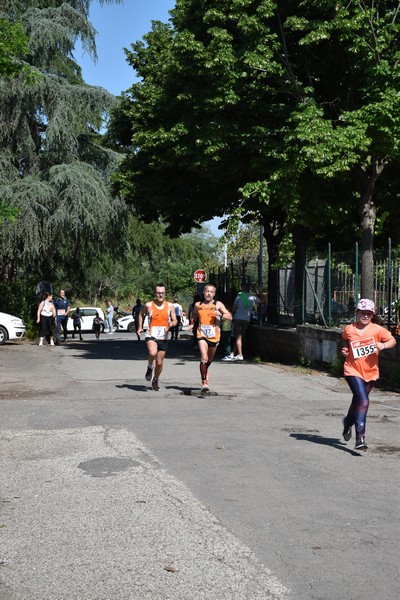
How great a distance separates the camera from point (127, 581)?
4945 millimetres

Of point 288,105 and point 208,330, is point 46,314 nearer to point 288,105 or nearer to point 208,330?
point 288,105

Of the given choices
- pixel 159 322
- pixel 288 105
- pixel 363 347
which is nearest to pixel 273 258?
pixel 288 105

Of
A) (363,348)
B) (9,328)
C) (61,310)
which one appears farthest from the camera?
(61,310)

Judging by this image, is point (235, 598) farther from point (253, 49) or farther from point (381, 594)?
point (253, 49)

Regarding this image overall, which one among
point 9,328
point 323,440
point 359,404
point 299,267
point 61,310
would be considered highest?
point 299,267

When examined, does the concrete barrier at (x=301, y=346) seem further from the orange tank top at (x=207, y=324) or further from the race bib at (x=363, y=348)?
the race bib at (x=363, y=348)

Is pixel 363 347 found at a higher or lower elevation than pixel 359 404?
higher

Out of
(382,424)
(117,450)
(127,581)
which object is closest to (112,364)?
(382,424)

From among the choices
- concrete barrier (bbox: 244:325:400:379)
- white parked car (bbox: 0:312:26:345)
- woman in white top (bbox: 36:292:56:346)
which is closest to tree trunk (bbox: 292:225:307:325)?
concrete barrier (bbox: 244:325:400:379)

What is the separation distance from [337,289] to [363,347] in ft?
32.5

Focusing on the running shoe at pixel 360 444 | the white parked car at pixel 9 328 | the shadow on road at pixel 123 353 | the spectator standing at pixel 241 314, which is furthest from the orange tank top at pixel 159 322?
the white parked car at pixel 9 328

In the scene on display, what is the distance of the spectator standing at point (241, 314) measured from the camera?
22266mm

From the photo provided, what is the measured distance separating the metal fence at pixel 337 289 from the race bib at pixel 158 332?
15.5ft

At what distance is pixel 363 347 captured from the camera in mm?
9375
